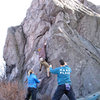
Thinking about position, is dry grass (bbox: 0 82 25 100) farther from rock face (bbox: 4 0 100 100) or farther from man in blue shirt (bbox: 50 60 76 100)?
→ man in blue shirt (bbox: 50 60 76 100)

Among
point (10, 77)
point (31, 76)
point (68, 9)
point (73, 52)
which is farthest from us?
point (10, 77)

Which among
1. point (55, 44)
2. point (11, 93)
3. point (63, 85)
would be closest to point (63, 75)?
point (63, 85)

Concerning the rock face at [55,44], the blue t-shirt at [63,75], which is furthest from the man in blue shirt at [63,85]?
the rock face at [55,44]

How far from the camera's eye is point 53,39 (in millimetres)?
9914

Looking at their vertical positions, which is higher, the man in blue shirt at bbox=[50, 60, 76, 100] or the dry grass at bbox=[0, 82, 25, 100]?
the man in blue shirt at bbox=[50, 60, 76, 100]

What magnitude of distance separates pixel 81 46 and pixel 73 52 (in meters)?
0.83

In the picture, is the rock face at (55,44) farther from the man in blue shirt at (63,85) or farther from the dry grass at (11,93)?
the man in blue shirt at (63,85)

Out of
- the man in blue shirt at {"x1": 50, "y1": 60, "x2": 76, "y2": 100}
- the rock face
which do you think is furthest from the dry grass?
the man in blue shirt at {"x1": 50, "y1": 60, "x2": 76, "y2": 100}

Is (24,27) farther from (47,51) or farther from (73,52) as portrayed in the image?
(73,52)

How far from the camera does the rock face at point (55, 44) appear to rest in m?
9.46

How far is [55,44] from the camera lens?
9.89 m

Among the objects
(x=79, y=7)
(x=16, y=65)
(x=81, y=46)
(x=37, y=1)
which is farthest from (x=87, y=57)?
(x=37, y=1)

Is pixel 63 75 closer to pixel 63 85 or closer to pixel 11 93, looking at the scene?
pixel 63 85

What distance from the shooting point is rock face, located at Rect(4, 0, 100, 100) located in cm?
946
